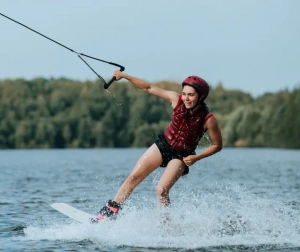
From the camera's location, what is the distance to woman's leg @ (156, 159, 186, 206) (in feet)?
36.4

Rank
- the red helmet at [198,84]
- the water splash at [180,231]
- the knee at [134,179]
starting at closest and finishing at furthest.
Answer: the red helmet at [198,84], the water splash at [180,231], the knee at [134,179]

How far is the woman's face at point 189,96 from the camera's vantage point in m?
10.8

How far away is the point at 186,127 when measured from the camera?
36.3 feet

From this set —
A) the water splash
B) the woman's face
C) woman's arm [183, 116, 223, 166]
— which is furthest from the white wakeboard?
the woman's face

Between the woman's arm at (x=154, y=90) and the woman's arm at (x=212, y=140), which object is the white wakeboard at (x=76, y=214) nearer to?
the woman's arm at (x=212, y=140)

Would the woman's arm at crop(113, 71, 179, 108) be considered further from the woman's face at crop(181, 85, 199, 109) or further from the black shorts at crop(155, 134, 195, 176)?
the black shorts at crop(155, 134, 195, 176)

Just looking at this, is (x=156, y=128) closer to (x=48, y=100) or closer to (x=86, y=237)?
(x=48, y=100)

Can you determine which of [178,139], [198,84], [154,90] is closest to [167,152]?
[178,139]

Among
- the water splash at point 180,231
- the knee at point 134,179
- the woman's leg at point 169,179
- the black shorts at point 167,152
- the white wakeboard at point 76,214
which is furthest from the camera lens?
the white wakeboard at point 76,214

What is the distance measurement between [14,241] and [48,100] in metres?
112

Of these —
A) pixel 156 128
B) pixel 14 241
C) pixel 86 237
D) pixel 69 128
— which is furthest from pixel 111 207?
pixel 69 128

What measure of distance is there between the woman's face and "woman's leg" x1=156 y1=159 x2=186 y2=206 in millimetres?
812

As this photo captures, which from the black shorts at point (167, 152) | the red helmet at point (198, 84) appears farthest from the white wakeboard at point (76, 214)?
the red helmet at point (198, 84)

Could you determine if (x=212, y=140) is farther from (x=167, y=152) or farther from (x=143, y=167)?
(x=143, y=167)
